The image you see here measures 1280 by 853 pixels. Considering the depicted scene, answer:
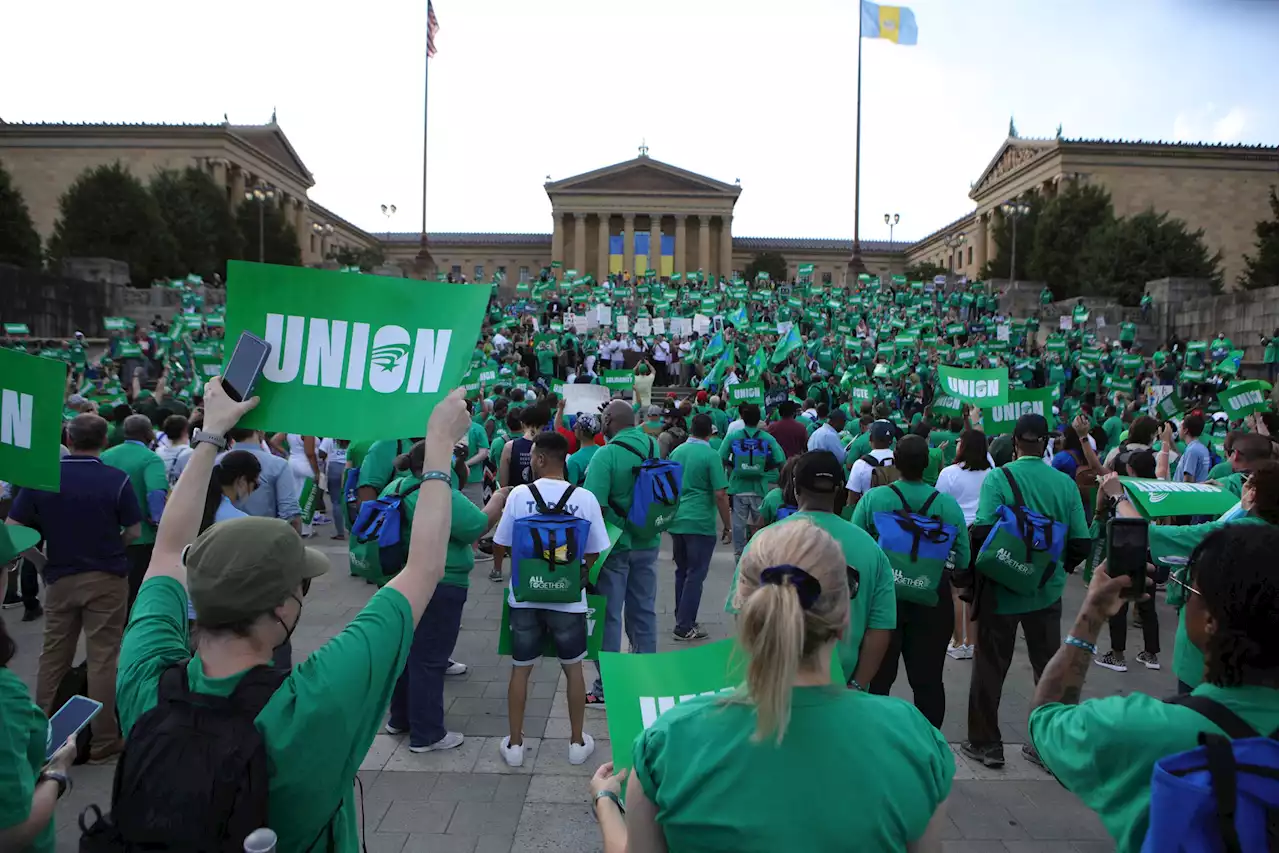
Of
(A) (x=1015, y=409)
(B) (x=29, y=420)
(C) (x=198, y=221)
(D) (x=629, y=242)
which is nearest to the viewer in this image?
(B) (x=29, y=420)

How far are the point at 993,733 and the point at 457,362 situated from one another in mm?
3632

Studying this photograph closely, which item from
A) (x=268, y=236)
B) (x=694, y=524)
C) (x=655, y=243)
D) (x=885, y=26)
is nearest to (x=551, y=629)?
(x=694, y=524)

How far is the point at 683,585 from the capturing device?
267 inches

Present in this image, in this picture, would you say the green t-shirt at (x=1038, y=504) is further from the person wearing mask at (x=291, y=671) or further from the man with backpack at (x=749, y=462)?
the person wearing mask at (x=291, y=671)

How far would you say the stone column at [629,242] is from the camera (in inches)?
2847

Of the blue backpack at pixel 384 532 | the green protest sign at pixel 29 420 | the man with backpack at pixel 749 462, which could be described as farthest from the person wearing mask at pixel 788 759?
the man with backpack at pixel 749 462

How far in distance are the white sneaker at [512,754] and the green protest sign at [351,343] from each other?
259 centimetres

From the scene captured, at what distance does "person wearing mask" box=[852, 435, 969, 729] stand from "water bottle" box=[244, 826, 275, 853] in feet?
11.0

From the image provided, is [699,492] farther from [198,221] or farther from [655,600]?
[198,221]

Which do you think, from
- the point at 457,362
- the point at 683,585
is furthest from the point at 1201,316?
the point at 457,362

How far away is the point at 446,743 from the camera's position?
4.63 meters

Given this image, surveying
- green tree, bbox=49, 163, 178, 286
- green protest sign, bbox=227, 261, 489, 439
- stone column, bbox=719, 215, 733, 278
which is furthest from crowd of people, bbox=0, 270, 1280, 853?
stone column, bbox=719, 215, 733, 278

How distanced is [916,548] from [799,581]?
2835 millimetres

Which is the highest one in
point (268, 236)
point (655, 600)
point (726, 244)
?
point (726, 244)
